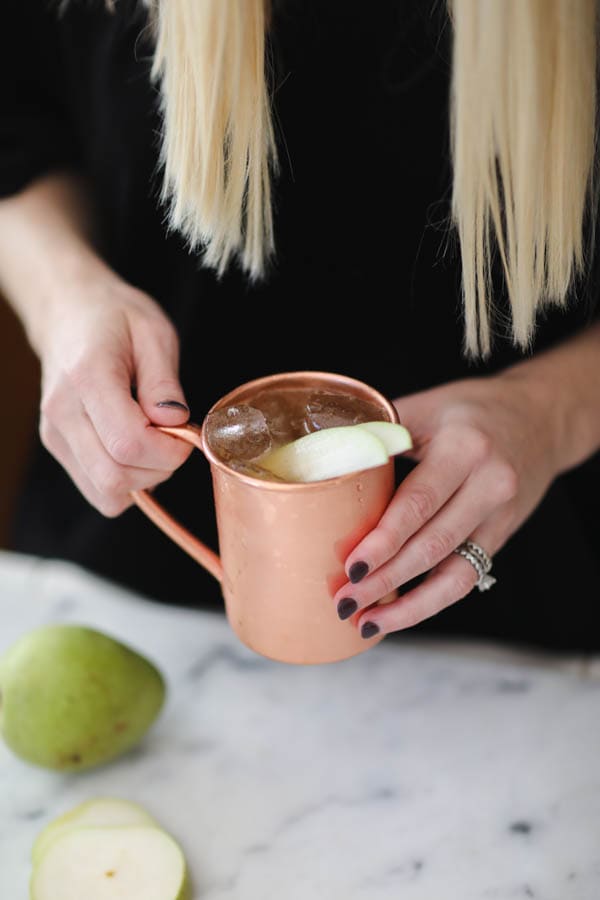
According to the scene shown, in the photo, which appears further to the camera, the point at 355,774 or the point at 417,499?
the point at 355,774

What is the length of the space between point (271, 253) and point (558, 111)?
321mm

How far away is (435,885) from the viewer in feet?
2.18

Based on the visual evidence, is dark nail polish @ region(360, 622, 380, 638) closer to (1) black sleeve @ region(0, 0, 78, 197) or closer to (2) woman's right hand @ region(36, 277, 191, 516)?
(2) woman's right hand @ region(36, 277, 191, 516)

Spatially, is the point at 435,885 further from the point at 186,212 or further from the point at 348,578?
the point at 186,212

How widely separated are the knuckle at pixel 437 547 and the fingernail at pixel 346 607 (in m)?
0.06

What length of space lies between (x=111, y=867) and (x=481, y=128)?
1.86 ft

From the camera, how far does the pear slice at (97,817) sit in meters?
0.68

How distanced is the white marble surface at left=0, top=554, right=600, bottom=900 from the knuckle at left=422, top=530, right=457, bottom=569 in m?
0.23

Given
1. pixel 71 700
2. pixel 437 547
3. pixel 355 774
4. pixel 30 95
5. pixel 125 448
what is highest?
pixel 30 95

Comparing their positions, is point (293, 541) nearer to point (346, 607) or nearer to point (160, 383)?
point (346, 607)

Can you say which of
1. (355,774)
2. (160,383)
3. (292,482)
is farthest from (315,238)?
(355,774)

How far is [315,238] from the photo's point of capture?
2.72 feet

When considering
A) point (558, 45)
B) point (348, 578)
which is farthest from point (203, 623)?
point (558, 45)

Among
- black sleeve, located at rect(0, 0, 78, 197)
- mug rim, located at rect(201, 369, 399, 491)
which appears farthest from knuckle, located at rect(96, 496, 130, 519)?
black sleeve, located at rect(0, 0, 78, 197)
